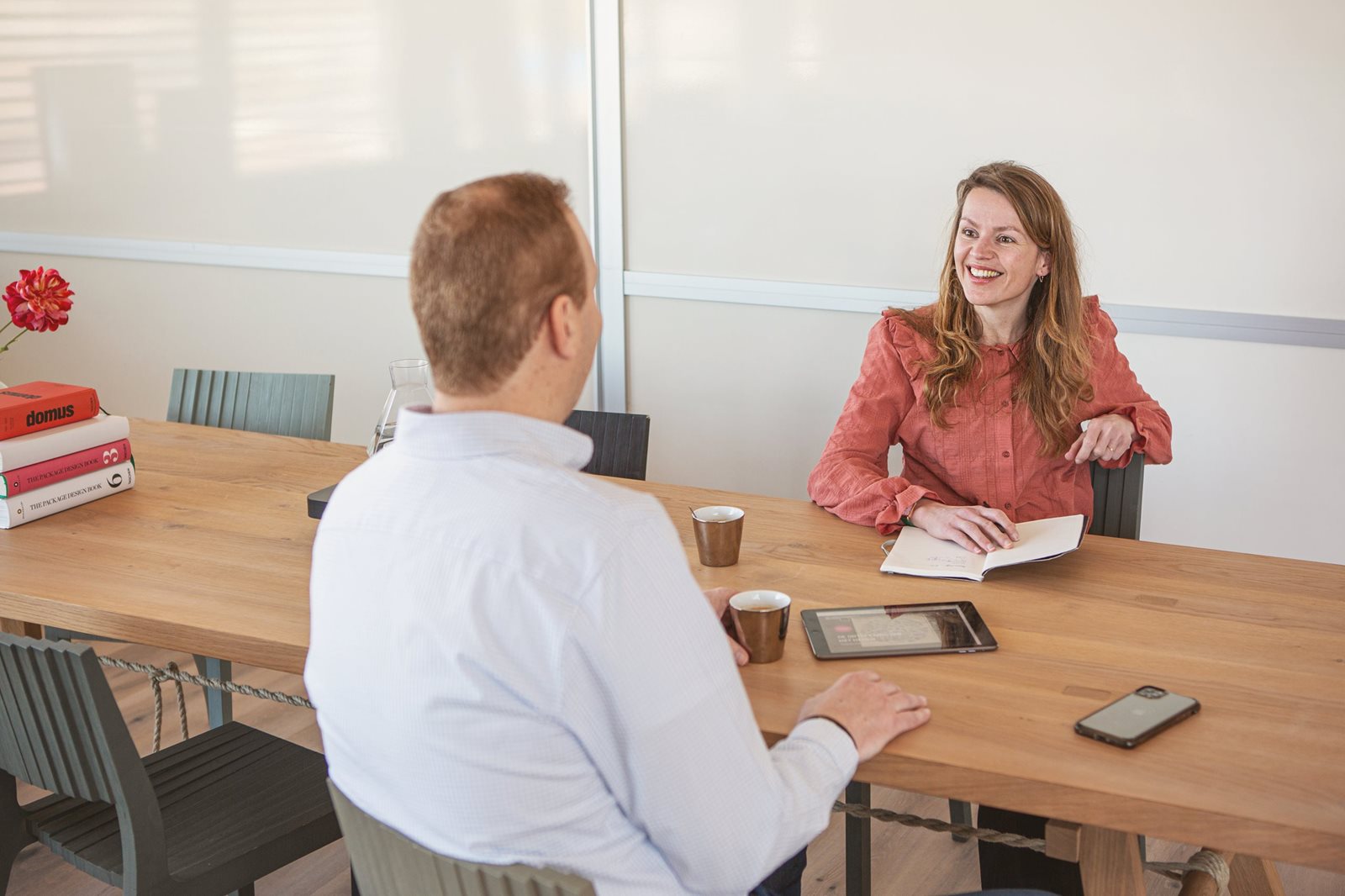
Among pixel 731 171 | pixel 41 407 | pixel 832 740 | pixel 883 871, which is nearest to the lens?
pixel 832 740

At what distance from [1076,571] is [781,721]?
0.67 metres

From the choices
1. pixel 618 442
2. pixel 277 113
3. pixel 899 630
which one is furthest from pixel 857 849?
pixel 277 113

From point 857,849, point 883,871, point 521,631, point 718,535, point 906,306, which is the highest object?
point 906,306

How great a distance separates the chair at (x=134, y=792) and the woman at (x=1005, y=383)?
103cm

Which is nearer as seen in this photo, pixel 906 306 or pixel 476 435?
pixel 476 435

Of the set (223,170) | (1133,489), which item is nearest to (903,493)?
(1133,489)

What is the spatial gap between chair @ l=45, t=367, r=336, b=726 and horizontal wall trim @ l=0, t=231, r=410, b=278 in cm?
91

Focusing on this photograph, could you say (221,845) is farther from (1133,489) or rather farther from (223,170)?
(223,170)

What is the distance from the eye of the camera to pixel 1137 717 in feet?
4.47

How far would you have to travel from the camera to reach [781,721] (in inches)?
54.5

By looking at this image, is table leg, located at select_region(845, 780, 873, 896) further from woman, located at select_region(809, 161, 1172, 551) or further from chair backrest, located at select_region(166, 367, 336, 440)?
chair backrest, located at select_region(166, 367, 336, 440)

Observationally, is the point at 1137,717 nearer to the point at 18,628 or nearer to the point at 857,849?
the point at 857,849

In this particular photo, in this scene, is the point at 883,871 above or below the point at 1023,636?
below

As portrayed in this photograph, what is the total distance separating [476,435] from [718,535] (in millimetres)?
787
